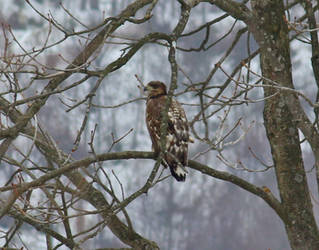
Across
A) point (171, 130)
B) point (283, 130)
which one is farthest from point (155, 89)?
point (283, 130)

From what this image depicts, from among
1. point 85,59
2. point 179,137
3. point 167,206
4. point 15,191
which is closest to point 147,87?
point 179,137

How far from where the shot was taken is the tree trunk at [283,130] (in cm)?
430

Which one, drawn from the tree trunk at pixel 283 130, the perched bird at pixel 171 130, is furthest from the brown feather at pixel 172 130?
the tree trunk at pixel 283 130

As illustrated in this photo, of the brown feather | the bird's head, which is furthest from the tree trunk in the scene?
the bird's head

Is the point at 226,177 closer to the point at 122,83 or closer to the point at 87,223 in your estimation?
the point at 87,223

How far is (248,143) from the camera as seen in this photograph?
23000 mm

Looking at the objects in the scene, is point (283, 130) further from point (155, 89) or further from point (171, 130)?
point (155, 89)

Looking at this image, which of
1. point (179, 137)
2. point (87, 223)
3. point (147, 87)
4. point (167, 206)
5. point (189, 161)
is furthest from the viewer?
point (167, 206)

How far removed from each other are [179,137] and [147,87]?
95 cm

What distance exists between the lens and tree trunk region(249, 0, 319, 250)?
14.1 ft

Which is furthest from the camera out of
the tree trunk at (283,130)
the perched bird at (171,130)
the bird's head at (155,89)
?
the bird's head at (155,89)

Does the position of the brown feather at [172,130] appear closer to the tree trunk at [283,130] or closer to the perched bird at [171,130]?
the perched bird at [171,130]

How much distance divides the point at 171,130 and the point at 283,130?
82 cm

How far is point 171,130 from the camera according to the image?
14.6ft
